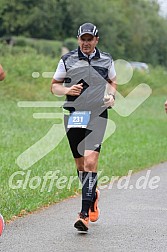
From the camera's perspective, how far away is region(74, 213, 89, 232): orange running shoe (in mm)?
7875

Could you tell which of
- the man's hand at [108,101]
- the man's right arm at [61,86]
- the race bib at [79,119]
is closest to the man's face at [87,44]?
the man's right arm at [61,86]

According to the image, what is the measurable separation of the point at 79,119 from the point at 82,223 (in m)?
1.15

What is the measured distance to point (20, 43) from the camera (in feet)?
188

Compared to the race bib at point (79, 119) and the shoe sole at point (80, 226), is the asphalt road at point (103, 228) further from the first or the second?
the race bib at point (79, 119)

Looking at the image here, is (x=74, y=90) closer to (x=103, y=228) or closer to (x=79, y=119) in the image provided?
(x=79, y=119)

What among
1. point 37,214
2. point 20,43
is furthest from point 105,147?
point 20,43

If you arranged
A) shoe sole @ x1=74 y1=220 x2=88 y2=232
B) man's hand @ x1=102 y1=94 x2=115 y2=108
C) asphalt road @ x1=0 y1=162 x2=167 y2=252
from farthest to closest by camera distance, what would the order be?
man's hand @ x1=102 y1=94 x2=115 y2=108, shoe sole @ x1=74 y1=220 x2=88 y2=232, asphalt road @ x1=0 y1=162 x2=167 y2=252

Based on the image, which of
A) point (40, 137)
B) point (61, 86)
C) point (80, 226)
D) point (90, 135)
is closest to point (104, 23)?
point (40, 137)

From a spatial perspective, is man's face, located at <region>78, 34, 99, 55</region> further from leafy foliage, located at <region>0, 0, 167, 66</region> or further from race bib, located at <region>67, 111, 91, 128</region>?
leafy foliage, located at <region>0, 0, 167, 66</region>

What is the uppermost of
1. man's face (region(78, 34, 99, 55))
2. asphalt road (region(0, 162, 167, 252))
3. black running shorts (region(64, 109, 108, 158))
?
man's face (region(78, 34, 99, 55))

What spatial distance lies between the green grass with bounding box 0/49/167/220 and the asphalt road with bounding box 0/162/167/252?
44cm

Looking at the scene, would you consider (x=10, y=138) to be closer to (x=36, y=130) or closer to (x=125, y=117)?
(x=36, y=130)

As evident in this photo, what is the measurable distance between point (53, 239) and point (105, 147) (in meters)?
10.3

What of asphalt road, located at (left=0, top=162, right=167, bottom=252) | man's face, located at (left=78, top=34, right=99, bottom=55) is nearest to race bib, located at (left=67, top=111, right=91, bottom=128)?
man's face, located at (left=78, top=34, right=99, bottom=55)
